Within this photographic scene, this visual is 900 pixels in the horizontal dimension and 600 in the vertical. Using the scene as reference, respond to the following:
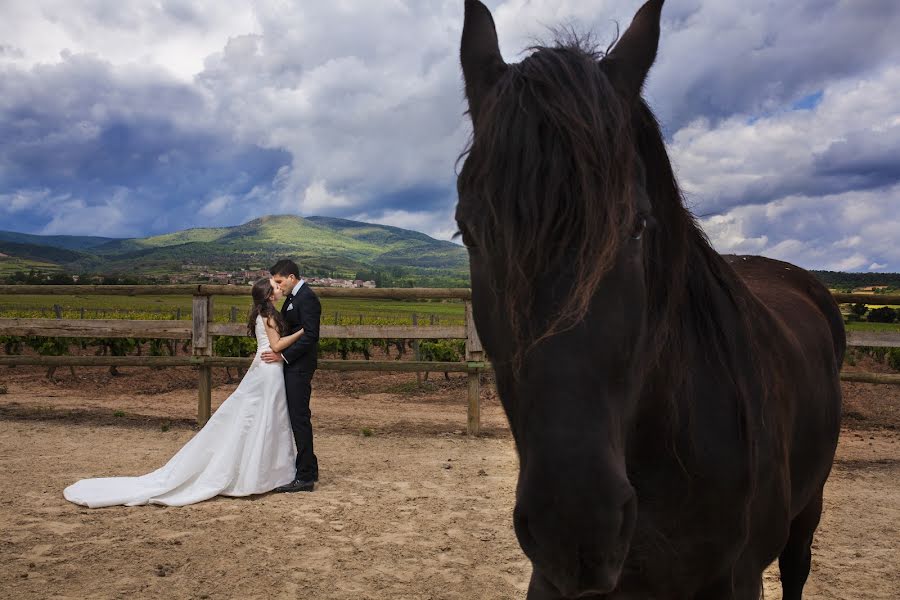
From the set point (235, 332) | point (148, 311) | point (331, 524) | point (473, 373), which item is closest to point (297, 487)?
point (331, 524)

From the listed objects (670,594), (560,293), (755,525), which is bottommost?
(670,594)

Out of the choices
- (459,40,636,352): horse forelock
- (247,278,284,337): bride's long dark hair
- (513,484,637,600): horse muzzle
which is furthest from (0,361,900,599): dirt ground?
(459,40,636,352): horse forelock

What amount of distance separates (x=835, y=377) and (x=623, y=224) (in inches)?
90.2

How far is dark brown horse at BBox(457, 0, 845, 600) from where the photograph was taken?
1096 millimetres

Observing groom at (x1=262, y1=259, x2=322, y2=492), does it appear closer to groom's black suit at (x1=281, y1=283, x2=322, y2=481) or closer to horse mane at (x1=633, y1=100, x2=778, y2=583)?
groom's black suit at (x1=281, y1=283, x2=322, y2=481)

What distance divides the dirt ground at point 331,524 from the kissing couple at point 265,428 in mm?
265

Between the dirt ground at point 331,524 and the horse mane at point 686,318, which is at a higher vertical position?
the horse mane at point 686,318

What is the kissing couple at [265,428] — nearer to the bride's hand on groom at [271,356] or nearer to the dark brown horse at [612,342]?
the bride's hand on groom at [271,356]

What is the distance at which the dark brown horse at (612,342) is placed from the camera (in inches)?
43.1

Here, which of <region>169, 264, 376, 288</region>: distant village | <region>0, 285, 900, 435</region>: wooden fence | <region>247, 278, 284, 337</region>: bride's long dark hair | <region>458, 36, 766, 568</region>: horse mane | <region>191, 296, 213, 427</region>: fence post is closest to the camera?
<region>458, 36, 766, 568</region>: horse mane

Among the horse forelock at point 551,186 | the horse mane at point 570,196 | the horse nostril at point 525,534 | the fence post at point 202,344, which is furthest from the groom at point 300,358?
the horse nostril at point 525,534

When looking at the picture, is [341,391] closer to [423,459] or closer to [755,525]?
[423,459]

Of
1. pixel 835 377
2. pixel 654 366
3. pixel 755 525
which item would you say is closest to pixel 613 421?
Result: pixel 654 366

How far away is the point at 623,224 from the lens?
1.21 meters
